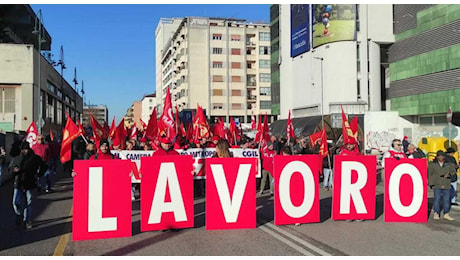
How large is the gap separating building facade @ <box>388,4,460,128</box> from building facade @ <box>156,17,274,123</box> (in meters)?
39.0

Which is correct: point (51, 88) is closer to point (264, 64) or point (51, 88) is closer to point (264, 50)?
point (264, 64)

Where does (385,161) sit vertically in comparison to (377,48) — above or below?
below

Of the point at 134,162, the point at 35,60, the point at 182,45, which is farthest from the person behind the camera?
the point at 182,45

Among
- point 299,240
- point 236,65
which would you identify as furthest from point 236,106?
point 299,240

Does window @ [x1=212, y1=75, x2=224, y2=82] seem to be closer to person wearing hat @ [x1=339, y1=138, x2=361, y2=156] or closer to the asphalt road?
person wearing hat @ [x1=339, y1=138, x2=361, y2=156]

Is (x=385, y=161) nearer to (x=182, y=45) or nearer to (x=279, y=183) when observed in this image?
(x=279, y=183)

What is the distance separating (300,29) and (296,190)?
149ft

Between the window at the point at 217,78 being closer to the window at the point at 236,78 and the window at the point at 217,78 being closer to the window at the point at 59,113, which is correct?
the window at the point at 236,78

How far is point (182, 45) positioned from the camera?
83.4 metres

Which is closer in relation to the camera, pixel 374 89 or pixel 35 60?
pixel 35 60

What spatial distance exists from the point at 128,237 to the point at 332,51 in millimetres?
40599

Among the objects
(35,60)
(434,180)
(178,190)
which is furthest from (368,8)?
(178,190)

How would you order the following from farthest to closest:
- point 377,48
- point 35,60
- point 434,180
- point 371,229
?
point 377,48, point 35,60, point 434,180, point 371,229

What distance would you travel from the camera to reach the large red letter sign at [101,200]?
21.7ft
